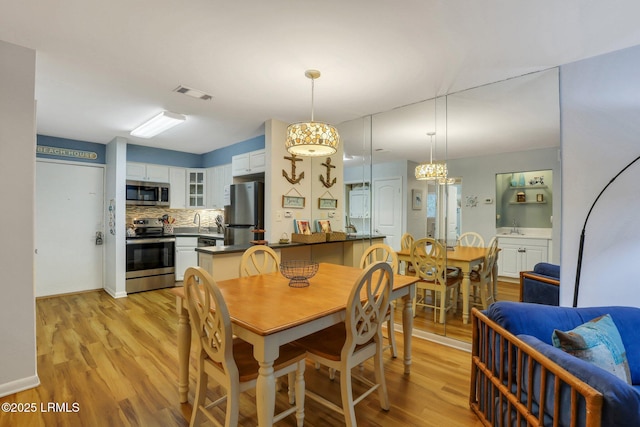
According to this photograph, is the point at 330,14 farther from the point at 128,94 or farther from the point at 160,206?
the point at 160,206

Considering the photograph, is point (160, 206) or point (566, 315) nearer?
point (566, 315)

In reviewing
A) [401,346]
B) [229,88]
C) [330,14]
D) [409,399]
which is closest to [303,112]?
[229,88]

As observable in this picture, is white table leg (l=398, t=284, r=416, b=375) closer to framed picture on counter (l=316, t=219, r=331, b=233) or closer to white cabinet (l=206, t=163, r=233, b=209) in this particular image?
framed picture on counter (l=316, t=219, r=331, b=233)

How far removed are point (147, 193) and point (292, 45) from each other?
4.15 meters

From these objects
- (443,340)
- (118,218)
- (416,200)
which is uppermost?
(416,200)

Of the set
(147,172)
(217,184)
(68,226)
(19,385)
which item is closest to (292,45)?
(19,385)

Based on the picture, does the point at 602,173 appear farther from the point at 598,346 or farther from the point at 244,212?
the point at 244,212

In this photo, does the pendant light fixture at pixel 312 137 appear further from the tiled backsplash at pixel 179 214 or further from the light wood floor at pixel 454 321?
the tiled backsplash at pixel 179 214

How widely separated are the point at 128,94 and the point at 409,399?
3.66 meters

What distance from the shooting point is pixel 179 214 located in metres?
5.78

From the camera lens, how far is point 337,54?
2234 mm

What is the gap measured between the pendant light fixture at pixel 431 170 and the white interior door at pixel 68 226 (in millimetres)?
4988

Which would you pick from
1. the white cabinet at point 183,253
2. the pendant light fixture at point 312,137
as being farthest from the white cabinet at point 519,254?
the white cabinet at point 183,253

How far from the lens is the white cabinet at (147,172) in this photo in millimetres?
4965
